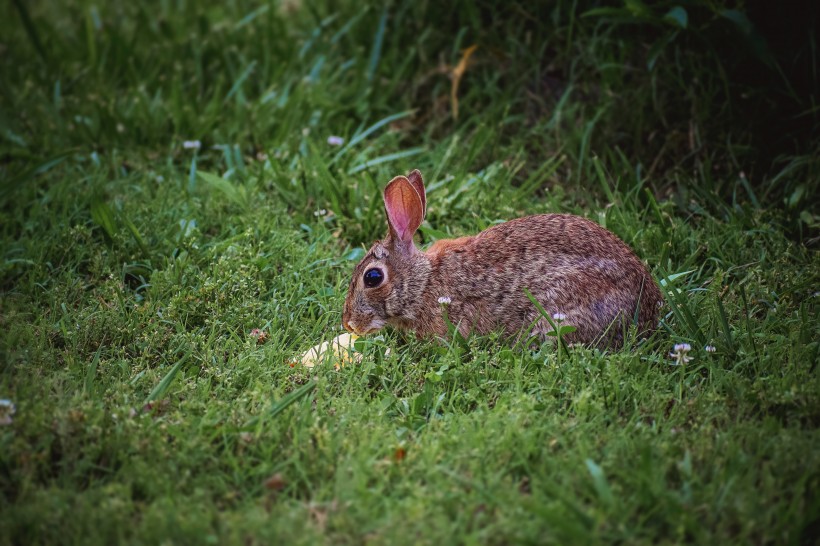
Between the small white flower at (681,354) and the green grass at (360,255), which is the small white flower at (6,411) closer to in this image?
the green grass at (360,255)

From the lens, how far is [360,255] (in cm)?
509

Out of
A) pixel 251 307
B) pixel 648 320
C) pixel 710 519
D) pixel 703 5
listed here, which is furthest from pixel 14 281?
pixel 703 5

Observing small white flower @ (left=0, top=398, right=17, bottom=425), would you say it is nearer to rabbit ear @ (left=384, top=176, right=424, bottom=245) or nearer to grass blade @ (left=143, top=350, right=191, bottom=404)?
grass blade @ (left=143, top=350, right=191, bottom=404)

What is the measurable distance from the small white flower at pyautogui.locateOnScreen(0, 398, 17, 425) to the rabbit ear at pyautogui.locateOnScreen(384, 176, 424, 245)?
1938mm

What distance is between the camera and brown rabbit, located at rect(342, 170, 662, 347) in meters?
4.22

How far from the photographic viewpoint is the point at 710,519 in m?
3.10

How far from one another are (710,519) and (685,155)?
3.15 metres

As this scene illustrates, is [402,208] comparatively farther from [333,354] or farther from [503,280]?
[333,354]

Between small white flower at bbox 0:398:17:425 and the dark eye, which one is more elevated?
small white flower at bbox 0:398:17:425

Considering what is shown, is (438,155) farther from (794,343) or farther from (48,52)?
(48,52)

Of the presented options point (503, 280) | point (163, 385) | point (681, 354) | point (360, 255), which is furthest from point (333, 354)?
point (681, 354)

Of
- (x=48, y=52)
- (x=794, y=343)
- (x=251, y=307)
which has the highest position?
(x=48, y=52)

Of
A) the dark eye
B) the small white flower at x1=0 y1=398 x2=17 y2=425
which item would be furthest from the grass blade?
the dark eye

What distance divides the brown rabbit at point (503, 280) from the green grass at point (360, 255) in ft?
0.53
